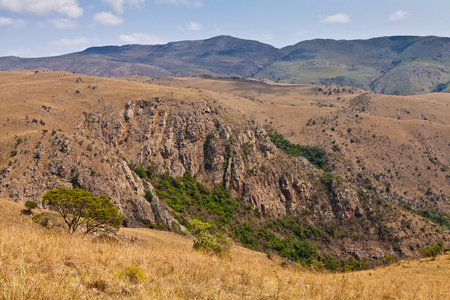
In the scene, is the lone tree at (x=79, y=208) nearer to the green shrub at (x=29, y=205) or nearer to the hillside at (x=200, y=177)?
the green shrub at (x=29, y=205)

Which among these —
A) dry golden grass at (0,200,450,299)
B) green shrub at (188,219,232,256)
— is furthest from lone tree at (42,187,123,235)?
dry golden grass at (0,200,450,299)

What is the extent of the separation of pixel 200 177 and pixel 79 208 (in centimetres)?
5447

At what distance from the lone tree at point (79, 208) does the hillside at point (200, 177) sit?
20053 mm

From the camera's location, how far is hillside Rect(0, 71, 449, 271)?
162 feet

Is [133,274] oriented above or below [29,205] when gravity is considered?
above

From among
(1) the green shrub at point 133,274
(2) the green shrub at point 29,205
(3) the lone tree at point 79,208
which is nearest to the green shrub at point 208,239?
(3) the lone tree at point 79,208

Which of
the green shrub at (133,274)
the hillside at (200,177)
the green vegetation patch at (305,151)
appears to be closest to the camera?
the green shrub at (133,274)

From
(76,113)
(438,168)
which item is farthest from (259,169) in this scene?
(438,168)

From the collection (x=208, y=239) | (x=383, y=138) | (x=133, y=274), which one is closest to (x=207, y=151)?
(x=208, y=239)

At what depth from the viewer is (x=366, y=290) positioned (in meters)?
8.62

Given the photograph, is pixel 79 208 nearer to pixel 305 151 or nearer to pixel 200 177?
pixel 200 177

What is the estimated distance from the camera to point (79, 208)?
25766 mm

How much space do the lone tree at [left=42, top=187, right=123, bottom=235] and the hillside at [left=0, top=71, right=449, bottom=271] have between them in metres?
20.1

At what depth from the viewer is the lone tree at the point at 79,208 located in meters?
25.0
